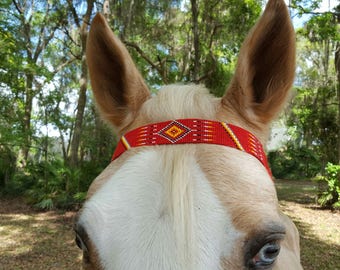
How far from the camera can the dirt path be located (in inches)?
257

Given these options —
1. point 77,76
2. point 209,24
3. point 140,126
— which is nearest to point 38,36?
point 77,76

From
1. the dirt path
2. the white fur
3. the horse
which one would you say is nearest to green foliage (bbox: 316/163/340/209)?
the dirt path

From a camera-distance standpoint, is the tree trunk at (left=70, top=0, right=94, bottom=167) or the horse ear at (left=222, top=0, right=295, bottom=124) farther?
the tree trunk at (left=70, top=0, right=94, bottom=167)

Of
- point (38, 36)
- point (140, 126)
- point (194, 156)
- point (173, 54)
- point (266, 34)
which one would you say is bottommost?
point (194, 156)

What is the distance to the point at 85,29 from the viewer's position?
11.7 meters

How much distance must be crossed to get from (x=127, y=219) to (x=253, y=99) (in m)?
0.99

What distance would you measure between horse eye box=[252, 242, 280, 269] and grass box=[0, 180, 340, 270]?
5971mm

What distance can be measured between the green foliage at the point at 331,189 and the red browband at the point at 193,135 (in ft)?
34.6

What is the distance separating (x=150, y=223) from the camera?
3.85ft

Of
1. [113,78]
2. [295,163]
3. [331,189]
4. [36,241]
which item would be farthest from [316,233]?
[295,163]

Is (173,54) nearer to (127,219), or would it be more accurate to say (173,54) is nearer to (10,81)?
(10,81)

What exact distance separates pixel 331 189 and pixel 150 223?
1144 cm

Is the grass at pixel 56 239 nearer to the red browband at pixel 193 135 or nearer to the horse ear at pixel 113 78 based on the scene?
the horse ear at pixel 113 78

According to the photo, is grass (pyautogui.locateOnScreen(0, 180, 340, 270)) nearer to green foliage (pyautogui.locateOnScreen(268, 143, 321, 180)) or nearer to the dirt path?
the dirt path
